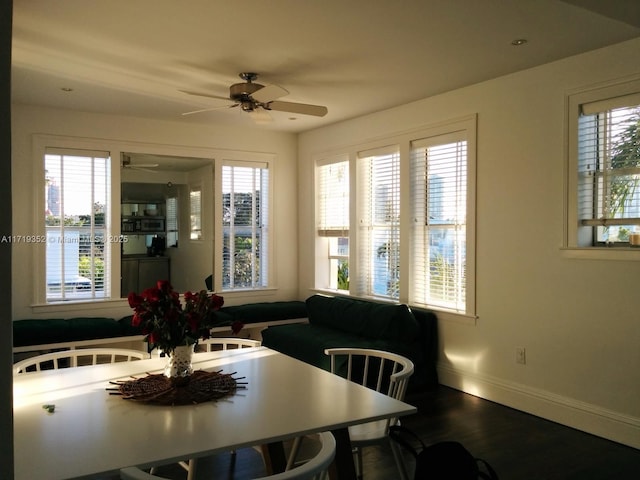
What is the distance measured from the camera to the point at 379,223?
558 cm

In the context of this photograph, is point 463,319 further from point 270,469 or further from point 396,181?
point 270,469

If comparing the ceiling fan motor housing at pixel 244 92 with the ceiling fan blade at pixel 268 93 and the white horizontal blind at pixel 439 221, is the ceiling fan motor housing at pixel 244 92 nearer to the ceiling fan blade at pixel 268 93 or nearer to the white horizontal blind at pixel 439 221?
the ceiling fan blade at pixel 268 93

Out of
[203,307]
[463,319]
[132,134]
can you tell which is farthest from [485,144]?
[132,134]

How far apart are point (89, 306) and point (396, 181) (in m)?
3.41

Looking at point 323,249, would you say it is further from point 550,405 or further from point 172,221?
point 550,405

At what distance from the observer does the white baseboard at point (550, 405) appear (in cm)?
346

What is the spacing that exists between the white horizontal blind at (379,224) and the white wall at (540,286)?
73 cm

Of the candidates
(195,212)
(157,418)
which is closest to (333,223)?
(195,212)

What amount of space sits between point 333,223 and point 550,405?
3.15 m

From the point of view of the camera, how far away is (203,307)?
2.21 metres

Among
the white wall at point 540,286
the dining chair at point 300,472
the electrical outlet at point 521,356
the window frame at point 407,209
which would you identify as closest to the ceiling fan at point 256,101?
the window frame at point 407,209

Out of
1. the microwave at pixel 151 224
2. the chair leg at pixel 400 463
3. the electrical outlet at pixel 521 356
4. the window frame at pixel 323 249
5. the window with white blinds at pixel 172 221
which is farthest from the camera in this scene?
the window frame at pixel 323 249

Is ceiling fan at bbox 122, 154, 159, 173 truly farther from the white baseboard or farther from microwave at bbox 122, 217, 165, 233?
the white baseboard

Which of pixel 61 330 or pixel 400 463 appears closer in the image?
pixel 400 463
